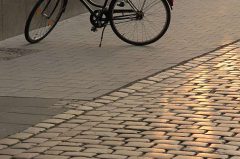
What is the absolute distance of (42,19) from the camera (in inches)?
454

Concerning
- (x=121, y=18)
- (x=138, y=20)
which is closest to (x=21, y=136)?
(x=121, y=18)

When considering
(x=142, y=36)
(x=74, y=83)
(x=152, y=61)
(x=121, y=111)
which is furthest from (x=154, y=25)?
(x=121, y=111)

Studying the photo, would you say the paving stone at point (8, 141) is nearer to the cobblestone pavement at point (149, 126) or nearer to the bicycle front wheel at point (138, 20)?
the cobblestone pavement at point (149, 126)

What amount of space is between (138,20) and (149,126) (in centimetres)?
473

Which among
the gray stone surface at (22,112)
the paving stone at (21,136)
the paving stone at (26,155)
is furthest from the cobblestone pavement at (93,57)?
the paving stone at (26,155)

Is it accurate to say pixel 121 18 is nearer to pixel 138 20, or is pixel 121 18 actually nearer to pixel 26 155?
pixel 138 20

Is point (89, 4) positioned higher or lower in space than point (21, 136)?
higher

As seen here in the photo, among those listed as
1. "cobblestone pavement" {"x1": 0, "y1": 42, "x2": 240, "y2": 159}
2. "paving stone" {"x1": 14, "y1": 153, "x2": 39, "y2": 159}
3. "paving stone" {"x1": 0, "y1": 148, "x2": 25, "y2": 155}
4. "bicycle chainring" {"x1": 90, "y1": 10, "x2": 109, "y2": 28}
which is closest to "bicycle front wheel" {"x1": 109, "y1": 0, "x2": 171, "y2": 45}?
"bicycle chainring" {"x1": 90, "y1": 10, "x2": 109, "y2": 28}

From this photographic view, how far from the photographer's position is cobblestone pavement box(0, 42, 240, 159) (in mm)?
6215

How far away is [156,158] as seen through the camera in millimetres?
6016

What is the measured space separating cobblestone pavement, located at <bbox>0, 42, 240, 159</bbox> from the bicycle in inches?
90.9

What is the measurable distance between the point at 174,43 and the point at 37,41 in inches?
81.5

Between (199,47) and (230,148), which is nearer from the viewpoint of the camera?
(230,148)

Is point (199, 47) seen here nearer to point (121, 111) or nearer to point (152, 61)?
point (152, 61)
